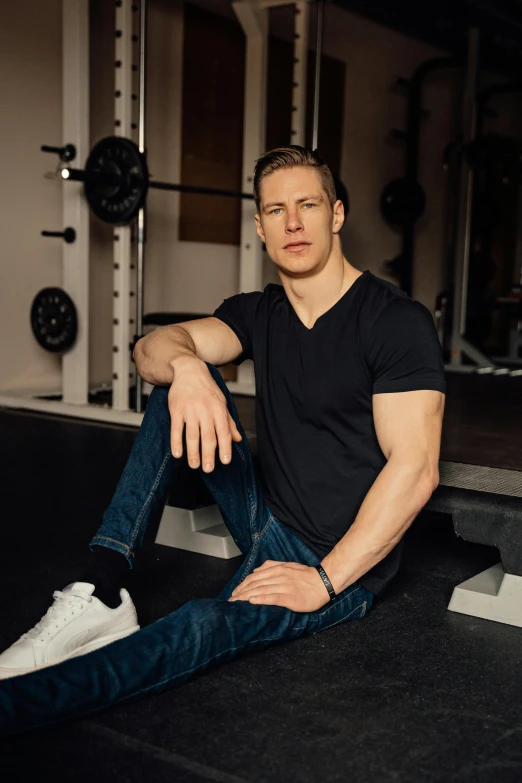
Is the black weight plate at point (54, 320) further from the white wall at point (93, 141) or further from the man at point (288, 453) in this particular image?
the man at point (288, 453)

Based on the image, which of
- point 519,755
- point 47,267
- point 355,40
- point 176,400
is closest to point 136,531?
point 176,400

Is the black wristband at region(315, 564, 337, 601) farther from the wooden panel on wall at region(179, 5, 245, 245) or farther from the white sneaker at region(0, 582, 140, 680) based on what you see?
the wooden panel on wall at region(179, 5, 245, 245)

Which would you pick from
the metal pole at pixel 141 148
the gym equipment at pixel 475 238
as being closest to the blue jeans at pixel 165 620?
the metal pole at pixel 141 148

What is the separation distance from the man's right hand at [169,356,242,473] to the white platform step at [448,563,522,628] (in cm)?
63

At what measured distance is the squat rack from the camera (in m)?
3.68

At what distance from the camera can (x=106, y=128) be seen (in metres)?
4.53

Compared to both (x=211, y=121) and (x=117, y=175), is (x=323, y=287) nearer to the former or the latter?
(x=117, y=175)

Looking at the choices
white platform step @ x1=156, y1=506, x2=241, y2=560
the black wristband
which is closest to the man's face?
the black wristband

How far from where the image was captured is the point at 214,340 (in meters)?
1.77

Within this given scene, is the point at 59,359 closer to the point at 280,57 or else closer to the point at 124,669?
the point at 280,57

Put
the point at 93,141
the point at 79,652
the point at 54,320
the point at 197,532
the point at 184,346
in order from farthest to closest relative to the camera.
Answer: the point at 93,141, the point at 54,320, the point at 197,532, the point at 184,346, the point at 79,652

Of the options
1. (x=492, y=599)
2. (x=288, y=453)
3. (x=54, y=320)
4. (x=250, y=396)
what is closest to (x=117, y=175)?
(x=54, y=320)

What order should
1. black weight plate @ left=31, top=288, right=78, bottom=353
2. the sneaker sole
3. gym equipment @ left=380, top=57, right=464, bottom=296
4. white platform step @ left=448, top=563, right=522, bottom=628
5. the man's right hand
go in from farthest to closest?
gym equipment @ left=380, top=57, right=464, bottom=296 → black weight plate @ left=31, top=288, right=78, bottom=353 → white platform step @ left=448, top=563, right=522, bottom=628 → the man's right hand → the sneaker sole

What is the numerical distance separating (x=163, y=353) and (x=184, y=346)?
6cm
